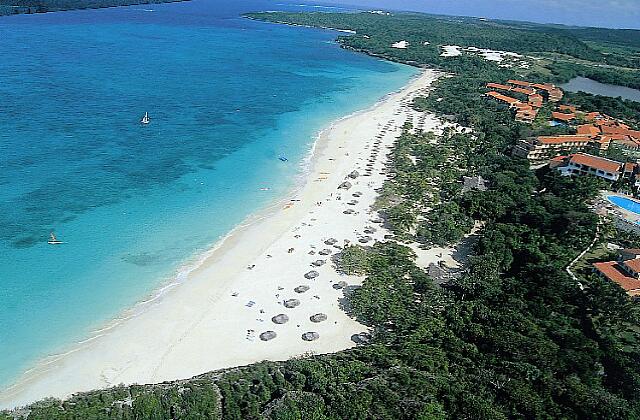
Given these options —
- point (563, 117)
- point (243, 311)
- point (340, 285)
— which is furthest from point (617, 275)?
point (563, 117)

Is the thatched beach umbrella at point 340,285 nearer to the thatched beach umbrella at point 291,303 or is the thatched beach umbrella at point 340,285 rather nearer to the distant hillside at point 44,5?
the thatched beach umbrella at point 291,303

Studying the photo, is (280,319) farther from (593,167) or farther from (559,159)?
(559,159)

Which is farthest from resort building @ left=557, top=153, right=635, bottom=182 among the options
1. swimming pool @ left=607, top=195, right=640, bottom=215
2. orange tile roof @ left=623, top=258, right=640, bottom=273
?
orange tile roof @ left=623, top=258, right=640, bottom=273

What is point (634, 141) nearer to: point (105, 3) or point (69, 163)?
point (69, 163)

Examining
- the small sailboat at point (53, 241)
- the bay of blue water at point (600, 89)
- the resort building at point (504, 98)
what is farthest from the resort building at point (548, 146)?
the small sailboat at point (53, 241)

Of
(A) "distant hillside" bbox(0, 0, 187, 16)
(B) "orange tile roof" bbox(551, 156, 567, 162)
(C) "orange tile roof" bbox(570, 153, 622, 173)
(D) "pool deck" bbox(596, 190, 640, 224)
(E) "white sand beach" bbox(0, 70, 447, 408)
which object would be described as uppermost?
(A) "distant hillside" bbox(0, 0, 187, 16)

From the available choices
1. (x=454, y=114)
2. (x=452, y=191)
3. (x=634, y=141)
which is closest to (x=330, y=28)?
(x=454, y=114)

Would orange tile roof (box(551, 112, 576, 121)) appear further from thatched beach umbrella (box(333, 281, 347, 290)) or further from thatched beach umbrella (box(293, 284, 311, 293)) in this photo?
thatched beach umbrella (box(293, 284, 311, 293))
